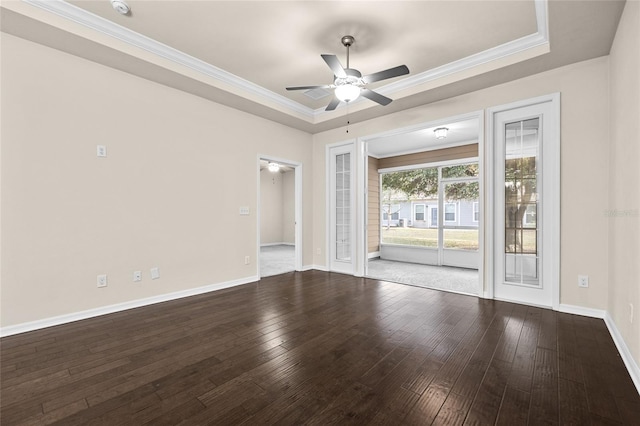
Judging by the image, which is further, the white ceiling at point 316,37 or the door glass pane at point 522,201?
the door glass pane at point 522,201

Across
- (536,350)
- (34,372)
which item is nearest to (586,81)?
(536,350)

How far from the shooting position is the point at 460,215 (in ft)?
23.9

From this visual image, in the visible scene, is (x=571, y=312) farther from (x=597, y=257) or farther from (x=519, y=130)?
(x=519, y=130)

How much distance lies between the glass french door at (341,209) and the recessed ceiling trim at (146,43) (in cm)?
170

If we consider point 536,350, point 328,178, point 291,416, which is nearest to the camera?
point 291,416

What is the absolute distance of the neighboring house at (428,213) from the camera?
282 inches

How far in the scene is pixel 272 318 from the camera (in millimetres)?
3193

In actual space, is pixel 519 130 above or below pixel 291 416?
above

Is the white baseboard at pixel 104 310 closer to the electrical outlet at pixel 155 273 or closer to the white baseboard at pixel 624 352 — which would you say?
the electrical outlet at pixel 155 273

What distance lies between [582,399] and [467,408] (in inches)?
30.7

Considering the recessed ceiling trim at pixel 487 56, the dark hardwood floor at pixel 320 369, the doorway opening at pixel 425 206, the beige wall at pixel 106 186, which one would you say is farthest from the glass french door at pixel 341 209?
the dark hardwood floor at pixel 320 369

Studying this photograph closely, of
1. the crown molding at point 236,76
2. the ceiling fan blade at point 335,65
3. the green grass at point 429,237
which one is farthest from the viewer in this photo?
the green grass at point 429,237

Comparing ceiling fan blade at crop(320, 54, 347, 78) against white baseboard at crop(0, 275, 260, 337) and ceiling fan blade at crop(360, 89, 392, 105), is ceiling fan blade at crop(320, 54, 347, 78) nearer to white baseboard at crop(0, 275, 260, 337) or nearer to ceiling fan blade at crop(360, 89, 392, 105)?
ceiling fan blade at crop(360, 89, 392, 105)

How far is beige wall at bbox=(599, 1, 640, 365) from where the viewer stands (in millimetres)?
2031
